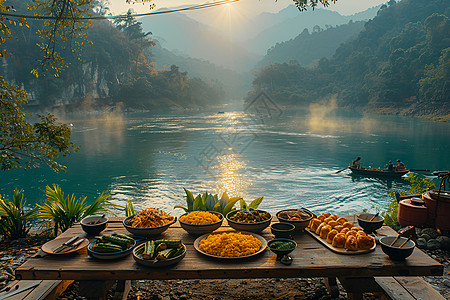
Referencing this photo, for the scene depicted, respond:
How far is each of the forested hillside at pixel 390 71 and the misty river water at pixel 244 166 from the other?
24941 mm

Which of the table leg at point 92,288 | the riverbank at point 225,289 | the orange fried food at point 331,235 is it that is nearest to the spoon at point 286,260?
the orange fried food at point 331,235

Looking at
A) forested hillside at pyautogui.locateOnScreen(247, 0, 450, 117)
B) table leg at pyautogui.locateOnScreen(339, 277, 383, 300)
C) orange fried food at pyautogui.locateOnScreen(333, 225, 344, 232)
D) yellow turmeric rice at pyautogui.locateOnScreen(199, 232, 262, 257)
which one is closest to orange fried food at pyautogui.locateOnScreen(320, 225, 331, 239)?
orange fried food at pyautogui.locateOnScreen(333, 225, 344, 232)

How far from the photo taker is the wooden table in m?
3.10

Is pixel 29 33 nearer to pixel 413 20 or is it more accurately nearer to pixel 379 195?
pixel 379 195

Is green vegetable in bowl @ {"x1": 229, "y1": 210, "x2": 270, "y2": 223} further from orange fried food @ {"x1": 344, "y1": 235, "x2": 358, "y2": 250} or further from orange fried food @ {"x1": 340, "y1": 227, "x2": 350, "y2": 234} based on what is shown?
orange fried food @ {"x1": 344, "y1": 235, "x2": 358, "y2": 250}

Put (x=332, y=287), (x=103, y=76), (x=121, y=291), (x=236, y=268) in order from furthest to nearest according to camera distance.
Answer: (x=103, y=76)
(x=332, y=287)
(x=121, y=291)
(x=236, y=268)

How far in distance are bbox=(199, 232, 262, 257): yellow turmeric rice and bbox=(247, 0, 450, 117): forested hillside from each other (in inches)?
2906

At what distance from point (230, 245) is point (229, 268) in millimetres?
319

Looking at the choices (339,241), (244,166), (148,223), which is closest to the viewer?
(339,241)

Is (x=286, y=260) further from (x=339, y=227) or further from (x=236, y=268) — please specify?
(x=339, y=227)

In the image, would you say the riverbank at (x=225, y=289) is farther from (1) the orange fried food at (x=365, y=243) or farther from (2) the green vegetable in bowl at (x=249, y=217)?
(1) the orange fried food at (x=365, y=243)

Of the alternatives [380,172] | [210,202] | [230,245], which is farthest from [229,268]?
[380,172]

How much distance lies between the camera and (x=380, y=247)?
140 inches

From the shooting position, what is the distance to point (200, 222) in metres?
3.99
